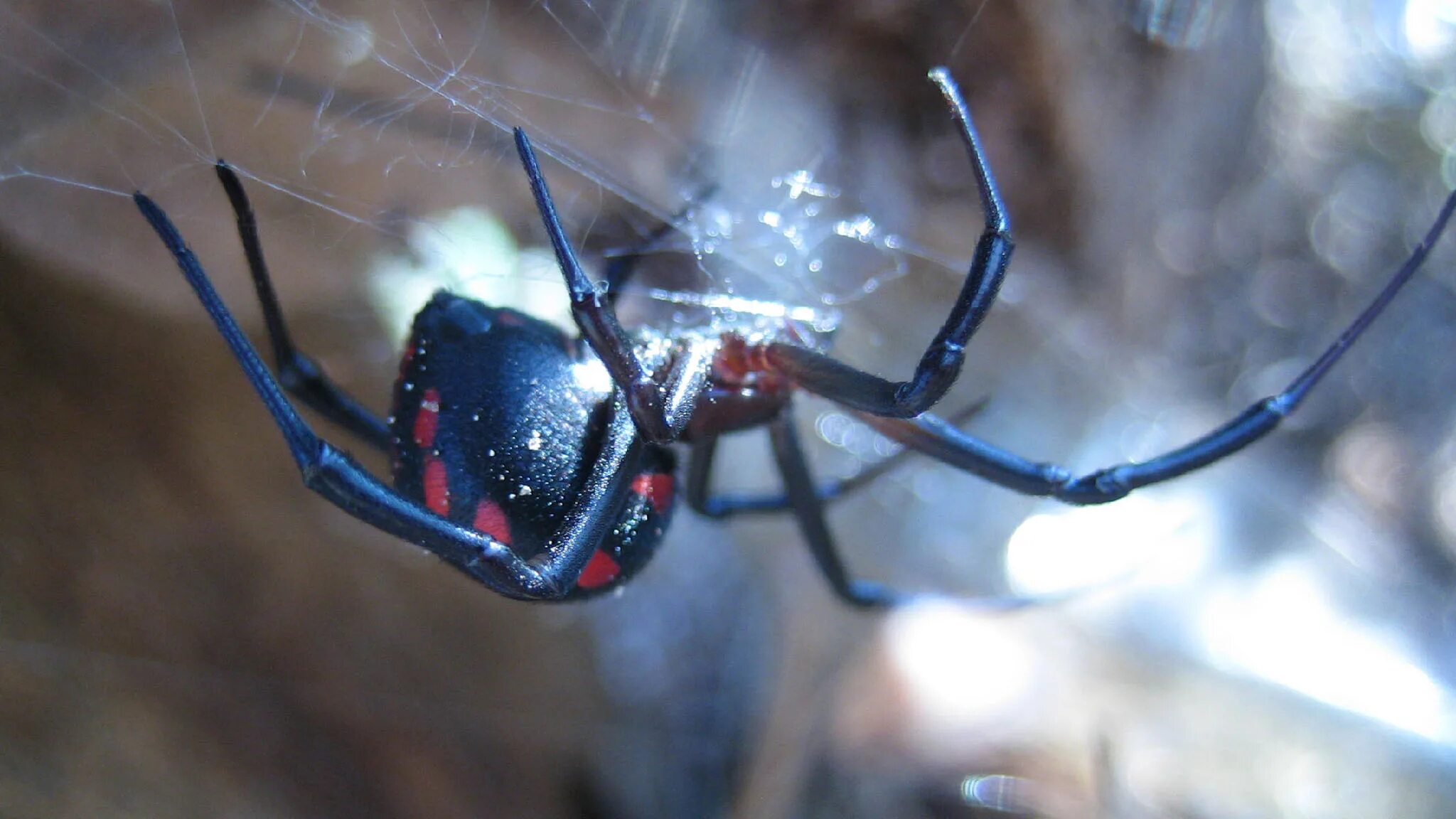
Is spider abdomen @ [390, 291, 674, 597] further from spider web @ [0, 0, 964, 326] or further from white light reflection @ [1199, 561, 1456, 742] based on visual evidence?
white light reflection @ [1199, 561, 1456, 742]

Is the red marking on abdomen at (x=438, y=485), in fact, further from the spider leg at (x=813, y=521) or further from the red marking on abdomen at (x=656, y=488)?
the spider leg at (x=813, y=521)

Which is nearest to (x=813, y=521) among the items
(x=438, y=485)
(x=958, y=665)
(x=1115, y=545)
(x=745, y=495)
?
(x=745, y=495)

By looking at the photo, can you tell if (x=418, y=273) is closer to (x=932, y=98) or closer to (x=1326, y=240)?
(x=932, y=98)

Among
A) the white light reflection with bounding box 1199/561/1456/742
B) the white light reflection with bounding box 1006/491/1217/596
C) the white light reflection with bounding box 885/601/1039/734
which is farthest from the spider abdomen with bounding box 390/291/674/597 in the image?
the white light reflection with bounding box 1199/561/1456/742

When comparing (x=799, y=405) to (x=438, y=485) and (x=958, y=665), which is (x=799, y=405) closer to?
(x=958, y=665)

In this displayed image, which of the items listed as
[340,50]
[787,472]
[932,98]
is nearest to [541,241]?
[340,50]

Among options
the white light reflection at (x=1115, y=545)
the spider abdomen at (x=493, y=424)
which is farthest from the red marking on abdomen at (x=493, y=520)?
the white light reflection at (x=1115, y=545)
